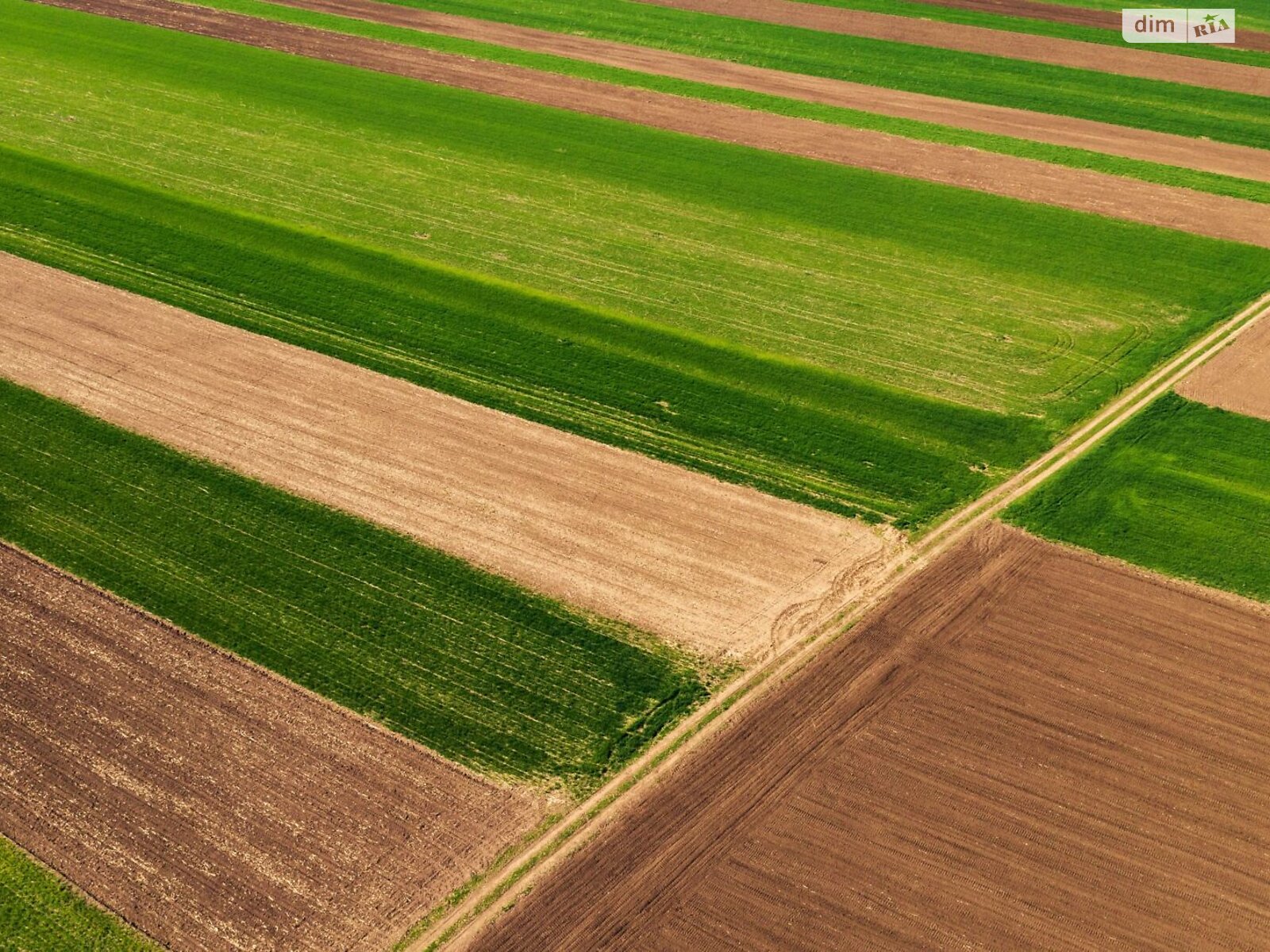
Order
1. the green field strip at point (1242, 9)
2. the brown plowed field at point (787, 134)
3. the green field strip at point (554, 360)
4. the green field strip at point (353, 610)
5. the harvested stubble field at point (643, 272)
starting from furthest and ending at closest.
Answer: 1. the green field strip at point (1242, 9)
2. the brown plowed field at point (787, 134)
3. the harvested stubble field at point (643, 272)
4. the green field strip at point (554, 360)
5. the green field strip at point (353, 610)

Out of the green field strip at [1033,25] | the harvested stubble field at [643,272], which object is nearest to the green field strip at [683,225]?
the harvested stubble field at [643,272]

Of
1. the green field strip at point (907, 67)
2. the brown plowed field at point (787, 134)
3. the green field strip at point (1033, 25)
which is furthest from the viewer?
the green field strip at point (1033, 25)

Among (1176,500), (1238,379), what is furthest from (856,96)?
(1176,500)

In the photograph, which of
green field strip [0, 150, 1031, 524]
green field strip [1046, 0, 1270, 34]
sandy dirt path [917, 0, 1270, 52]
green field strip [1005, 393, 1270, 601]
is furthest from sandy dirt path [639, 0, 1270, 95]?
green field strip [0, 150, 1031, 524]

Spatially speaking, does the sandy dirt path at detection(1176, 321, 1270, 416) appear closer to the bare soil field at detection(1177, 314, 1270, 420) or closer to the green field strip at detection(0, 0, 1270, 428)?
the bare soil field at detection(1177, 314, 1270, 420)

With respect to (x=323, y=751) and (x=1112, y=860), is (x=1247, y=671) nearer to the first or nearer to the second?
(x=1112, y=860)

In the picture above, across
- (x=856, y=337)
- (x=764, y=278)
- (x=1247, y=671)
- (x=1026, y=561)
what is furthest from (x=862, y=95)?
(x=1247, y=671)

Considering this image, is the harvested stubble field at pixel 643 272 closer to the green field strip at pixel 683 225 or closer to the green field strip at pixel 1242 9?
the green field strip at pixel 683 225
